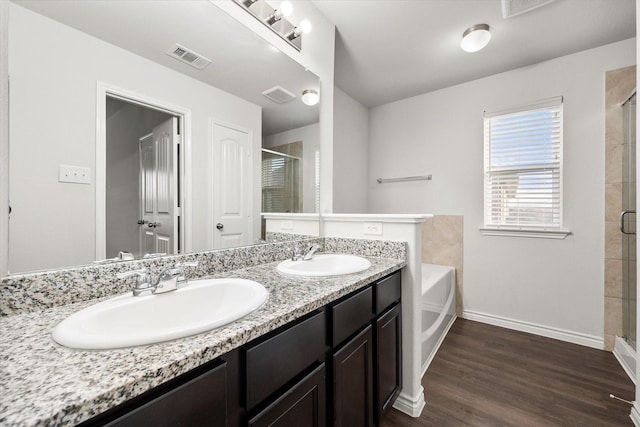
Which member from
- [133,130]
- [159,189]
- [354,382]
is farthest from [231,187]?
[354,382]

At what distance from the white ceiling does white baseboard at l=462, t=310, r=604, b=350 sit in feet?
7.77

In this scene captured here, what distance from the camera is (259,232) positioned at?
1.43m

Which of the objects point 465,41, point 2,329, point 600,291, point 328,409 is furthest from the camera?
point 600,291

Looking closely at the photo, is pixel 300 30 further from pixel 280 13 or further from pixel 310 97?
pixel 310 97

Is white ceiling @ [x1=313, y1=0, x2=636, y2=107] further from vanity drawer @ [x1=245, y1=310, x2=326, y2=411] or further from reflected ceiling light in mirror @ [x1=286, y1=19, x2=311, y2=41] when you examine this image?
vanity drawer @ [x1=245, y1=310, x2=326, y2=411]

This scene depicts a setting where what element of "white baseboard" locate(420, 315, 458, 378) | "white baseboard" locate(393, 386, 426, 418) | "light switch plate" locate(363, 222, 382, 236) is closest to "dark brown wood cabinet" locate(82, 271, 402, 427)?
"white baseboard" locate(393, 386, 426, 418)

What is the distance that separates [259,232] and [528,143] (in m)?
2.57

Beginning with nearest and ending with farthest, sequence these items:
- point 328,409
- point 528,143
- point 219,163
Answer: point 328,409
point 219,163
point 528,143

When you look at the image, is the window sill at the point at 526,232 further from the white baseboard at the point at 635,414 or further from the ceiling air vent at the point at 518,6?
→ the ceiling air vent at the point at 518,6

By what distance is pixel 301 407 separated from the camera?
0.82 meters

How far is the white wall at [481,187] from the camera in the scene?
2188 mm

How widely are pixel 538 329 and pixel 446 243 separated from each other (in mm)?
1049

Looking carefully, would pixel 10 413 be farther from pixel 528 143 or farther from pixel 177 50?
pixel 528 143

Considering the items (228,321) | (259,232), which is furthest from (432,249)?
(228,321)
